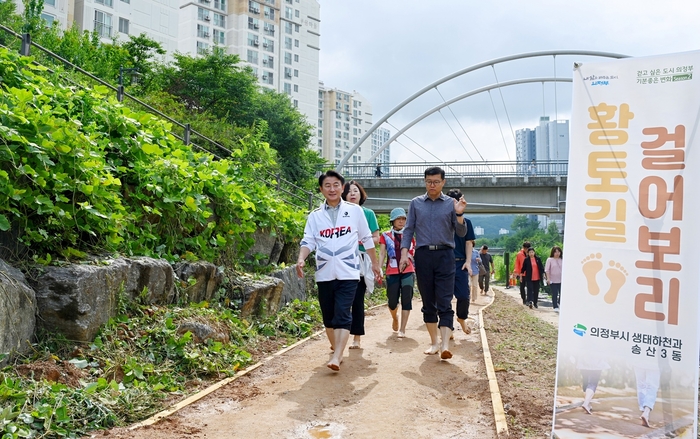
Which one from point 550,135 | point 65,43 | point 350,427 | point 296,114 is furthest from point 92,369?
point 550,135

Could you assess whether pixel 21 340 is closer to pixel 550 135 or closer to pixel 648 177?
pixel 648 177

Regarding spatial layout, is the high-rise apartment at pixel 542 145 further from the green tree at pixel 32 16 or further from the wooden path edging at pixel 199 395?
the green tree at pixel 32 16

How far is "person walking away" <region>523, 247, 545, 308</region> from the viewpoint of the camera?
55.2 ft

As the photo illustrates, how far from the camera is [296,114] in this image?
1601 inches

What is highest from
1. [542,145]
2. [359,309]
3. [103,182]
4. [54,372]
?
[542,145]

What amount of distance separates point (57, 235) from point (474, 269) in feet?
40.9

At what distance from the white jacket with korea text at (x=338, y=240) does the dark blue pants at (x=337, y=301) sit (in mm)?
84

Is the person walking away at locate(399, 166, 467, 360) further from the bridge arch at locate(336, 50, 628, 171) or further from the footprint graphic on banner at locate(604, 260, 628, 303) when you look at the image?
the bridge arch at locate(336, 50, 628, 171)

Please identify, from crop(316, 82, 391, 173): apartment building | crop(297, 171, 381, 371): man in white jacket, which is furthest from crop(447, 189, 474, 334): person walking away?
crop(316, 82, 391, 173): apartment building

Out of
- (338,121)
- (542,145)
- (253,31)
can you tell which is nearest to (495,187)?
(253,31)

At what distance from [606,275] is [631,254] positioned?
0.64ft

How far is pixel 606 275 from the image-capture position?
371 centimetres

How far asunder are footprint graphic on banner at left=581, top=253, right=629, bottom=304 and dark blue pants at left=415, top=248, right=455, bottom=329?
2.60m

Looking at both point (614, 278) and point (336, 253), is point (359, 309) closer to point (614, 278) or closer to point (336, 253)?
→ point (336, 253)
